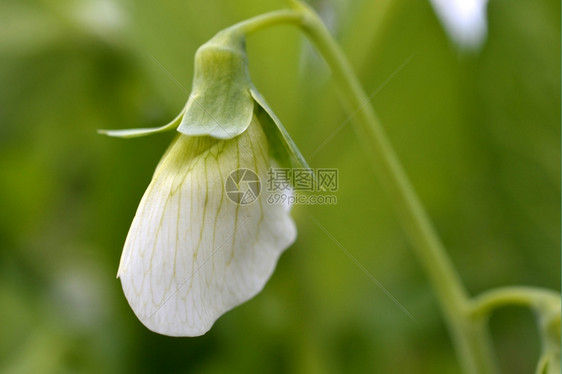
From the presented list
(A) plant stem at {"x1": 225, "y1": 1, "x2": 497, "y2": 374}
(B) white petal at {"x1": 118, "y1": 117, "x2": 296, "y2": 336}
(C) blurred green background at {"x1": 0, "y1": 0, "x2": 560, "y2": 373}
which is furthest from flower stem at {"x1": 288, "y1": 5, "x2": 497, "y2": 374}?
(C) blurred green background at {"x1": 0, "y1": 0, "x2": 560, "y2": 373}

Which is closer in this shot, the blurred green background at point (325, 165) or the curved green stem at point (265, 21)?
the curved green stem at point (265, 21)

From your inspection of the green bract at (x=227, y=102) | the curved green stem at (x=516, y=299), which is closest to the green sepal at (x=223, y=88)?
the green bract at (x=227, y=102)

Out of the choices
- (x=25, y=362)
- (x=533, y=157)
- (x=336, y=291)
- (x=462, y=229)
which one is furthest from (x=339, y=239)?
(x=25, y=362)

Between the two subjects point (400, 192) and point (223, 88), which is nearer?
point (223, 88)

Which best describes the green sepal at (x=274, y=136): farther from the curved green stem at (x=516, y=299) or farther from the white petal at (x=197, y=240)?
the curved green stem at (x=516, y=299)

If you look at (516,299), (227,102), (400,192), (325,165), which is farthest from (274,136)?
(325,165)

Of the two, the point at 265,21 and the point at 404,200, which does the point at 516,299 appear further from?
the point at 265,21

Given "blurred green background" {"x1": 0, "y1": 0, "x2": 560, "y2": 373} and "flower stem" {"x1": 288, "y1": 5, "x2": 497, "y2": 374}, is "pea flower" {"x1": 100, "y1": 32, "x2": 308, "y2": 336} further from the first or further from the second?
"blurred green background" {"x1": 0, "y1": 0, "x2": 560, "y2": 373}
